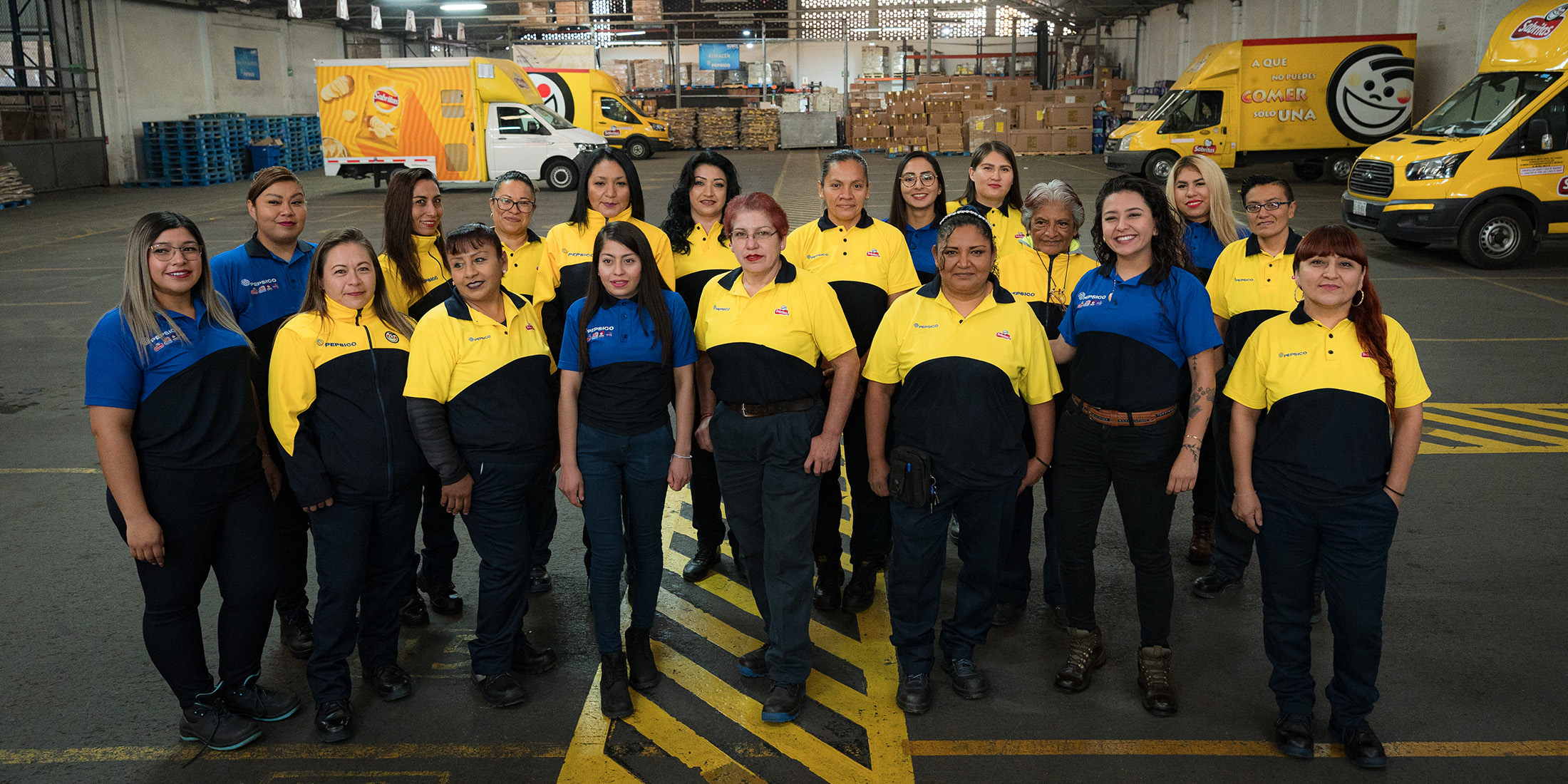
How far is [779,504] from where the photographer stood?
3697mm

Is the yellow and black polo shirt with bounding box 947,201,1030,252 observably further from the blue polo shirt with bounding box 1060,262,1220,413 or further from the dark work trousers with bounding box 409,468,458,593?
the dark work trousers with bounding box 409,468,458,593

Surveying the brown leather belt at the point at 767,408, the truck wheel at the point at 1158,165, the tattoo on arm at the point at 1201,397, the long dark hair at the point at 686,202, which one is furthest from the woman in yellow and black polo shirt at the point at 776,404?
the truck wheel at the point at 1158,165

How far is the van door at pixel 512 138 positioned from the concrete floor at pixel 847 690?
18516mm

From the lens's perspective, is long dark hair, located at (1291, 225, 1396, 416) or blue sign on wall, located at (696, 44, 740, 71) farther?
blue sign on wall, located at (696, 44, 740, 71)

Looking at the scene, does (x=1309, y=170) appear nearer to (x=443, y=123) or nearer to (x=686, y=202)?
(x=443, y=123)

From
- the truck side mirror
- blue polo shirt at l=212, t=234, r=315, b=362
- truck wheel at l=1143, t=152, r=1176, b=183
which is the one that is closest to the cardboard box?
truck wheel at l=1143, t=152, r=1176, b=183

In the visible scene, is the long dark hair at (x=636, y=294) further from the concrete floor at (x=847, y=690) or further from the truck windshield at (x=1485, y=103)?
the truck windshield at (x=1485, y=103)

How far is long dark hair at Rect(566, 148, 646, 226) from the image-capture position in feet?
15.1

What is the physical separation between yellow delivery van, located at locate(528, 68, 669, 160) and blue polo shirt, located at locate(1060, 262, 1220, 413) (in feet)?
92.0

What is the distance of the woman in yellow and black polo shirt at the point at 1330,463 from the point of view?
10.7ft

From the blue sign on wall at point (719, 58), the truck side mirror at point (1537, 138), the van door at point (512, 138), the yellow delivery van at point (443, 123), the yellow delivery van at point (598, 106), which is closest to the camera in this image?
the truck side mirror at point (1537, 138)

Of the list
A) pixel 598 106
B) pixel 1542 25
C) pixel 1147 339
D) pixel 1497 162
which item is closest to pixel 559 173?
pixel 598 106

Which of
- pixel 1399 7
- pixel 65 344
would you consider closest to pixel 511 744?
pixel 65 344

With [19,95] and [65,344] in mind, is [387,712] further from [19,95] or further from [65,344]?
[19,95]
